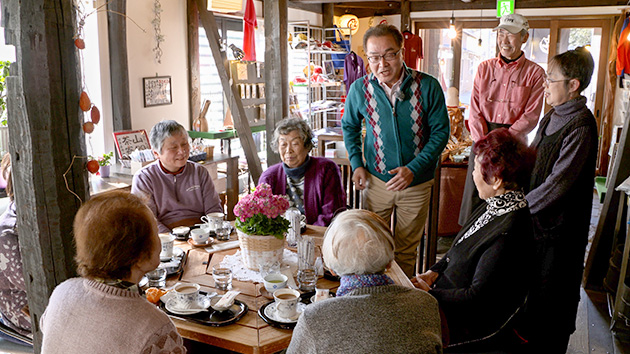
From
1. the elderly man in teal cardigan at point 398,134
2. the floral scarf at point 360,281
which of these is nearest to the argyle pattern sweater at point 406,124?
the elderly man in teal cardigan at point 398,134

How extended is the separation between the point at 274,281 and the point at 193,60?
13.5 feet

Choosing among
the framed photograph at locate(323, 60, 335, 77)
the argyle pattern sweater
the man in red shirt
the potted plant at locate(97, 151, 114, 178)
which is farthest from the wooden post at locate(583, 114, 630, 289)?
the framed photograph at locate(323, 60, 335, 77)

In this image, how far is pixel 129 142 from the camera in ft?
14.6

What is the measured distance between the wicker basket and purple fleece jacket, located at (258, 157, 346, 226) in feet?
2.83

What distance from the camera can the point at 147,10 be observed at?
195 inches

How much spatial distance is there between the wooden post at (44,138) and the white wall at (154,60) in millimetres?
3024

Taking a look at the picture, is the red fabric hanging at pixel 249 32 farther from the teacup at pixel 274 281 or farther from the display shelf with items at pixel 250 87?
the teacup at pixel 274 281

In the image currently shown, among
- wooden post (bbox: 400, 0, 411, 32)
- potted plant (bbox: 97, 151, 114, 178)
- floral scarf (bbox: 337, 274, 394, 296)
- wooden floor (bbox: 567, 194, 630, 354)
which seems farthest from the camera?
wooden post (bbox: 400, 0, 411, 32)

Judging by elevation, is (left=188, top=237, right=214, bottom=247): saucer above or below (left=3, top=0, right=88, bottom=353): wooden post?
below

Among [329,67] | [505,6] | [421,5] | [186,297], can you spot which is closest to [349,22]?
[329,67]

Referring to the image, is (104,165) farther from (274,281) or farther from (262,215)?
(274,281)

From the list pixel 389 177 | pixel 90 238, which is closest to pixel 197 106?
pixel 389 177

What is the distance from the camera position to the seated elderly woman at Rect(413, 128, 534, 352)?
75.8 inches

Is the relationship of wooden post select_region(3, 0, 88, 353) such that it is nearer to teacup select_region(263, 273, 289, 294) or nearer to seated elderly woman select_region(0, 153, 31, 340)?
seated elderly woman select_region(0, 153, 31, 340)
